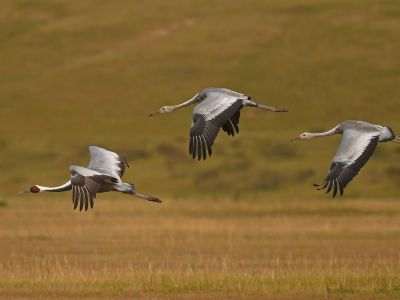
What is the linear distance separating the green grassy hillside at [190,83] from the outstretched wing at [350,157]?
31.6 metres

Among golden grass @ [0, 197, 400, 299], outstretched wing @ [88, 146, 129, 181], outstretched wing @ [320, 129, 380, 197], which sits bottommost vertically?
golden grass @ [0, 197, 400, 299]

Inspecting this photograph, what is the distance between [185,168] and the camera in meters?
57.0

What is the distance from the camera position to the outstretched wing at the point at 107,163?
19.2 m

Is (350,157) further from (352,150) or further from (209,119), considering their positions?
(209,119)

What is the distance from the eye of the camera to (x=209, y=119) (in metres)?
17.9

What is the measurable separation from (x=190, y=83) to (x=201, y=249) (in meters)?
42.4

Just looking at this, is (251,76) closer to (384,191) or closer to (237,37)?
(237,37)

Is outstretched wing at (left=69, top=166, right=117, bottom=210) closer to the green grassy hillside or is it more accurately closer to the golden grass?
the golden grass

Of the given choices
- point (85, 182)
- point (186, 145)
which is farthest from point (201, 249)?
point (186, 145)

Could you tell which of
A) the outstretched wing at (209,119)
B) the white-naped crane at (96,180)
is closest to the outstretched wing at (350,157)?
the outstretched wing at (209,119)

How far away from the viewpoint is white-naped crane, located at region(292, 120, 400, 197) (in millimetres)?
17672

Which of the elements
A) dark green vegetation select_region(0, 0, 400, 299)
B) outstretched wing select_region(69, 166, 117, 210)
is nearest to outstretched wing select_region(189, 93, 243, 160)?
outstretched wing select_region(69, 166, 117, 210)

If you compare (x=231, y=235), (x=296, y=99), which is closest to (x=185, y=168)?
(x=296, y=99)

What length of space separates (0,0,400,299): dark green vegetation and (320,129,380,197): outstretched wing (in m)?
3.18
